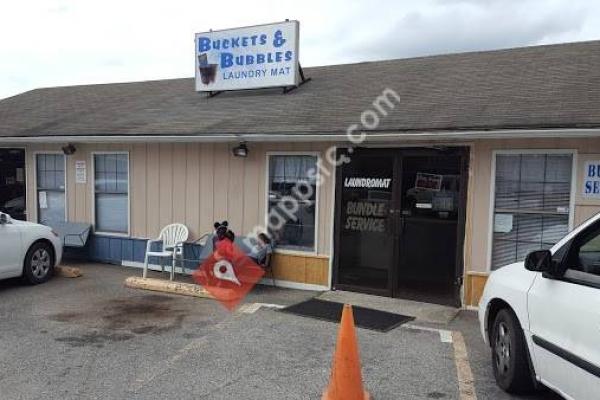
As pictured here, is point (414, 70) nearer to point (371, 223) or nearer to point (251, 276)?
point (371, 223)

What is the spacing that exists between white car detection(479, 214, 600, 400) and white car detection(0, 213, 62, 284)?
6.47m

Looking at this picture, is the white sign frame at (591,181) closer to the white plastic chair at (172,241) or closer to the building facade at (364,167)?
the building facade at (364,167)

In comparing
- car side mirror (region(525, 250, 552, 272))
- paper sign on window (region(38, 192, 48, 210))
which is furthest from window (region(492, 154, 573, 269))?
paper sign on window (region(38, 192, 48, 210))

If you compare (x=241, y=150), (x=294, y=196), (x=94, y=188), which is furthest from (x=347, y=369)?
(x=94, y=188)

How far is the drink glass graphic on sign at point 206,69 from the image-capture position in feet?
34.1

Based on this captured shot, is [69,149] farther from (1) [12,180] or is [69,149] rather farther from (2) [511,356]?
(2) [511,356]

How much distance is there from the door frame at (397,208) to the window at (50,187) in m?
5.72

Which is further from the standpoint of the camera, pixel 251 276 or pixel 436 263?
pixel 251 276

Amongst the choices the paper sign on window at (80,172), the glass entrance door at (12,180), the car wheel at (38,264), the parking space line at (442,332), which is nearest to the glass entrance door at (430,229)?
the parking space line at (442,332)

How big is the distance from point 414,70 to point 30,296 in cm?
715

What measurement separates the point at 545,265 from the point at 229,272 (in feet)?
16.9

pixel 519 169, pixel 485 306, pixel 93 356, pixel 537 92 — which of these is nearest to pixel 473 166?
pixel 519 169

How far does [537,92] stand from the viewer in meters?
7.18

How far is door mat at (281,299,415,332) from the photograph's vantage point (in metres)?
6.27
